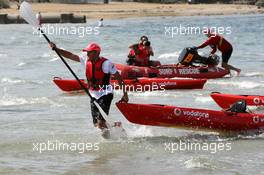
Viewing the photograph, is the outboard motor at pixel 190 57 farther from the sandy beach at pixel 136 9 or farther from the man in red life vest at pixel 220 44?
the sandy beach at pixel 136 9

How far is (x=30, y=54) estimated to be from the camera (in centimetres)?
3131

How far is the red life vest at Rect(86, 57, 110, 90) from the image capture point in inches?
390

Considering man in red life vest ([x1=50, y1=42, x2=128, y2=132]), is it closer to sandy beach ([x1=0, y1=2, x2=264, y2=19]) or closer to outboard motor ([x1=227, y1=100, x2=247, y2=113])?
outboard motor ([x1=227, y1=100, x2=247, y2=113])

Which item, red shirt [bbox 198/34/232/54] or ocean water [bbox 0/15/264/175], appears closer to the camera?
ocean water [bbox 0/15/264/175]

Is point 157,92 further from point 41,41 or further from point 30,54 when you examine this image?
point 41,41

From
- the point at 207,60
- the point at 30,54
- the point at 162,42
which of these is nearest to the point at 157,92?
the point at 207,60

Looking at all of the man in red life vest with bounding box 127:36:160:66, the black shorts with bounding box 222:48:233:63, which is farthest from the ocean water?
the man in red life vest with bounding box 127:36:160:66

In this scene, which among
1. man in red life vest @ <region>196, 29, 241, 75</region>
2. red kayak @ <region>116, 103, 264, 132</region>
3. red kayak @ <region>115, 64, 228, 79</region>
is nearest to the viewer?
red kayak @ <region>116, 103, 264, 132</region>

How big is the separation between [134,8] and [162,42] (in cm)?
5369

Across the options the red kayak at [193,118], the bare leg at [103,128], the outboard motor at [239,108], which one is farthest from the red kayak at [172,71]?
the bare leg at [103,128]

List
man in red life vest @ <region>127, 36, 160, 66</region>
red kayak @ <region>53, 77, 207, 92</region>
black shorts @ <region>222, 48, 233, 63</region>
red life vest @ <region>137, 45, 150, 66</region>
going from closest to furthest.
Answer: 1. red kayak @ <region>53, 77, 207, 92</region>
2. man in red life vest @ <region>127, 36, 160, 66</region>
3. red life vest @ <region>137, 45, 150, 66</region>
4. black shorts @ <region>222, 48, 233, 63</region>

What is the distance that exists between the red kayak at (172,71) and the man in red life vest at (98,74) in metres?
7.08

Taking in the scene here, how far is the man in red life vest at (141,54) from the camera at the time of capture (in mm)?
17625

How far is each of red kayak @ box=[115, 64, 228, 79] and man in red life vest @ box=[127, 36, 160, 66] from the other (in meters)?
0.34
